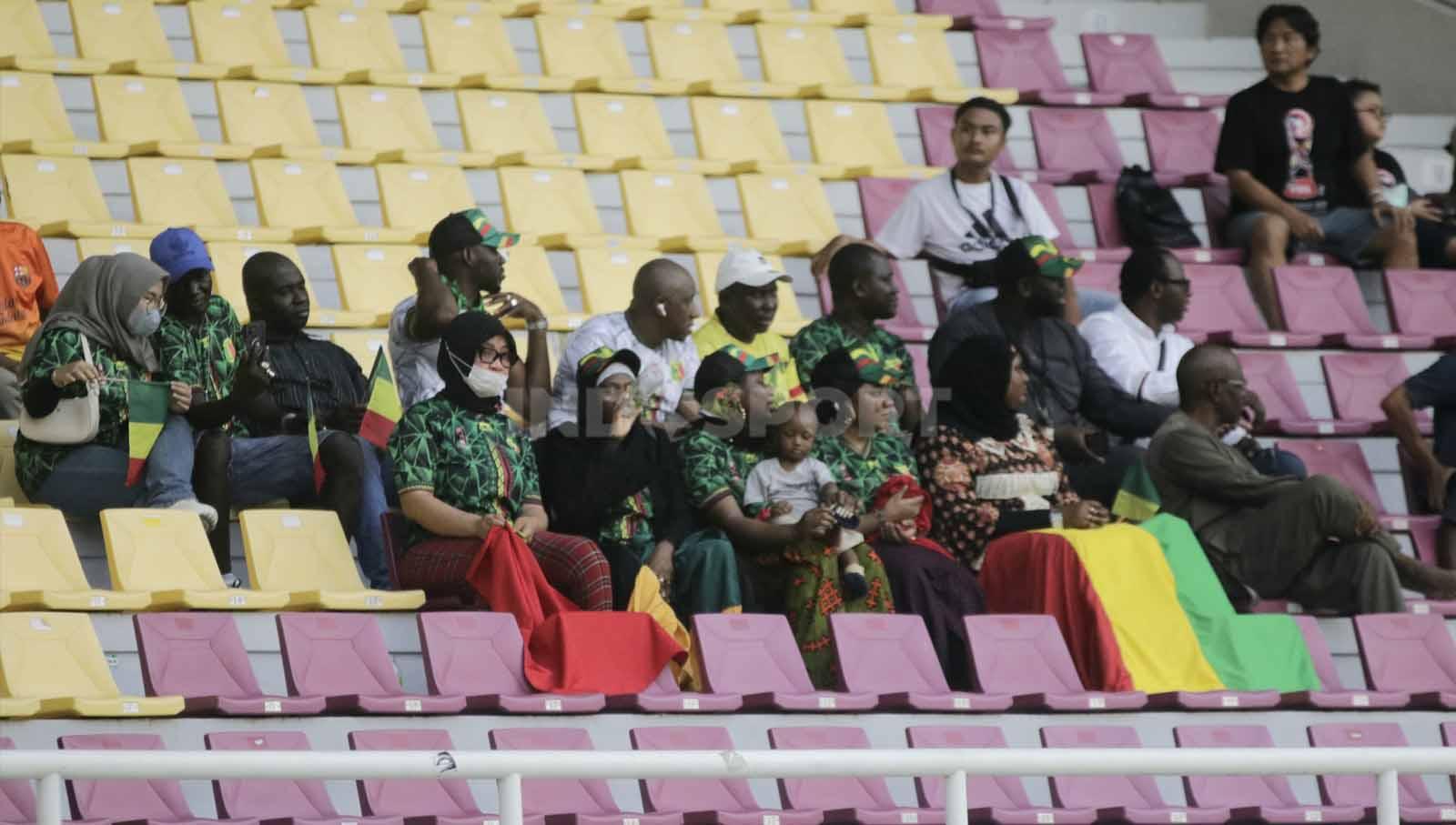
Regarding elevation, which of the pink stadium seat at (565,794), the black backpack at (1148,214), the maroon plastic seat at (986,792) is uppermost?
the black backpack at (1148,214)

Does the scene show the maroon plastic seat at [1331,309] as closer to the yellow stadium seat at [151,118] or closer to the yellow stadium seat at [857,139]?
the yellow stadium seat at [857,139]

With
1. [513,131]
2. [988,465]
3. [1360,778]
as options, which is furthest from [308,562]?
[513,131]

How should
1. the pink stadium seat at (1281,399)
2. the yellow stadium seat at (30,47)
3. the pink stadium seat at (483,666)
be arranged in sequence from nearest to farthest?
the pink stadium seat at (483,666)
the pink stadium seat at (1281,399)
the yellow stadium seat at (30,47)

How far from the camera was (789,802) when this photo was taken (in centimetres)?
623

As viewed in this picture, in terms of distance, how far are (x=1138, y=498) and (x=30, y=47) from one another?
13.7 feet

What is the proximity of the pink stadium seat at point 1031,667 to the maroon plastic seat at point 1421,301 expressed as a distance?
292cm

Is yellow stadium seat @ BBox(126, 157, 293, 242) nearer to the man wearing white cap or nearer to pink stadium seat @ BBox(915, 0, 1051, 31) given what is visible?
the man wearing white cap

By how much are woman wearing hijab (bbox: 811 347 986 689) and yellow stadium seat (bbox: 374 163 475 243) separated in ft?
6.01

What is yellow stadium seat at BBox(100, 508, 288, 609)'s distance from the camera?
6.27m

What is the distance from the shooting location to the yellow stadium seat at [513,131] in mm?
9055

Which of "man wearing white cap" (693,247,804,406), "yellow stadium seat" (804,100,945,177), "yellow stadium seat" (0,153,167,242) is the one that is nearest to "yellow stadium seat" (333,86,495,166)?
"yellow stadium seat" (0,153,167,242)

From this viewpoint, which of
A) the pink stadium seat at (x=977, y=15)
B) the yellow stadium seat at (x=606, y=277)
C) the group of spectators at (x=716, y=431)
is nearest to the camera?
the group of spectators at (x=716, y=431)

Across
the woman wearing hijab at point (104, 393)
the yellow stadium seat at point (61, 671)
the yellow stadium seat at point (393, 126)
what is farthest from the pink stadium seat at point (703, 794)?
the yellow stadium seat at point (393, 126)

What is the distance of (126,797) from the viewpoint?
5695 millimetres
